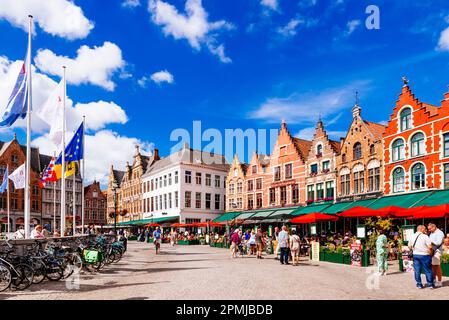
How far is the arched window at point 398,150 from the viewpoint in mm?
30634

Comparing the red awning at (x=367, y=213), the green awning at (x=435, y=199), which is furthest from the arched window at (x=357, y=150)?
the red awning at (x=367, y=213)

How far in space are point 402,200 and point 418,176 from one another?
85.4 inches

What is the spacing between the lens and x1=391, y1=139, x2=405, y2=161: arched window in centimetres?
3063

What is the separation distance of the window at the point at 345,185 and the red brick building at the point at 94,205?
5983 cm

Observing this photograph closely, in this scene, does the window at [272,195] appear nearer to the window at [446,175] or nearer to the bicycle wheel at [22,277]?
the window at [446,175]

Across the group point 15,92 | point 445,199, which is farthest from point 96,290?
point 445,199

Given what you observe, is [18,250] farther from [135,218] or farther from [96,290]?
[135,218]

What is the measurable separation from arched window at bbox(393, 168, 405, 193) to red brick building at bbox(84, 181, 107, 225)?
65499 millimetres

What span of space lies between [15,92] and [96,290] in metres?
8.90

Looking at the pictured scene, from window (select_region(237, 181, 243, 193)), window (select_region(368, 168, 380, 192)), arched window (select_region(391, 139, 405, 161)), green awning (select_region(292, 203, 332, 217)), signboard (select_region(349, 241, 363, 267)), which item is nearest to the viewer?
signboard (select_region(349, 241, 363, 267))

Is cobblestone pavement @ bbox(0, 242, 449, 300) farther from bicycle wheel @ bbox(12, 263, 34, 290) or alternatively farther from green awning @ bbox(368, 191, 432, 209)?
green awning @ bbox(368, 191, 432, 209)

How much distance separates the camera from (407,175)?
97.3ft

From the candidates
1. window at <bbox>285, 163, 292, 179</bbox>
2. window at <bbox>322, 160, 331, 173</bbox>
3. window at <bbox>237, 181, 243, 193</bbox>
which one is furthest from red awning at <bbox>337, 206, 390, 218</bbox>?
window at <bbox>237, 181, 243, 193</bbox>

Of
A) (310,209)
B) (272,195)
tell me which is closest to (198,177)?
(272,195)
